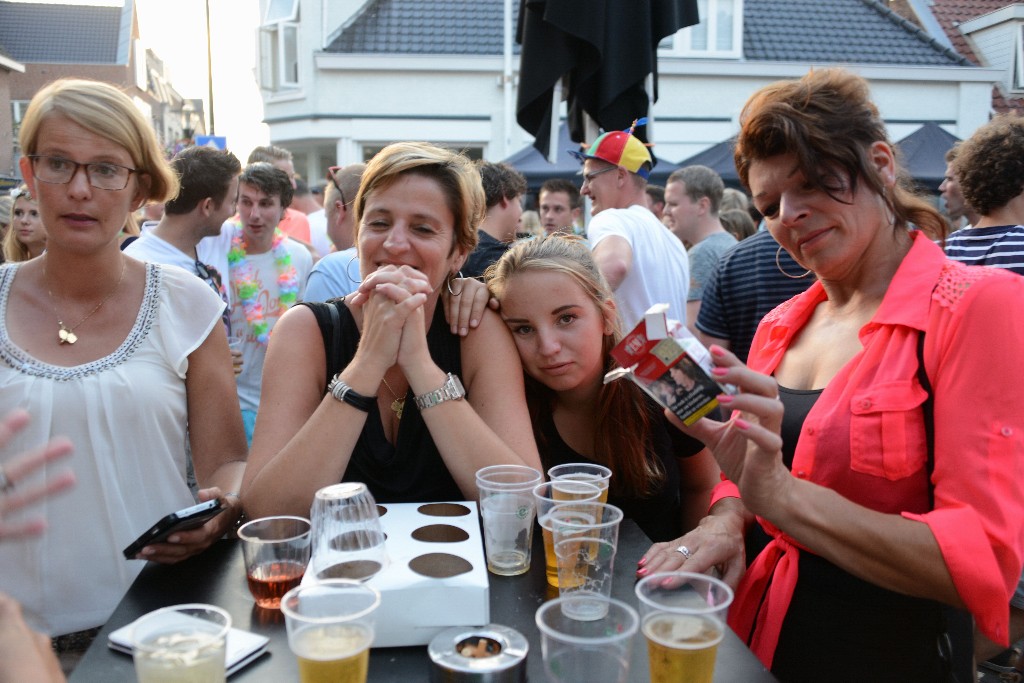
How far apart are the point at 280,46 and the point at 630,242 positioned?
14.6 meters

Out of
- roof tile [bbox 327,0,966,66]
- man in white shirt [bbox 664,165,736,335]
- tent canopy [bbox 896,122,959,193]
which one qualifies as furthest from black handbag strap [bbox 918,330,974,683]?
roof tile [bbox 327,0,966,66]

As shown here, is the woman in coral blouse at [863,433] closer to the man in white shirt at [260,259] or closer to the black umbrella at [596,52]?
the black umbrella at [596,52]

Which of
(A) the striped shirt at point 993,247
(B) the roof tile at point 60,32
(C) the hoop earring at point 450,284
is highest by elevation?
(B) the roof tile at point 60,32

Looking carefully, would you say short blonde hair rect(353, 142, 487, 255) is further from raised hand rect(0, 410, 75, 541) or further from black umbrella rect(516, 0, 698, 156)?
black umbrella rect(516, 0, 698, 156)

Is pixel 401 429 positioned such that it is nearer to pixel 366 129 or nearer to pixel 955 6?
pixel 366 129

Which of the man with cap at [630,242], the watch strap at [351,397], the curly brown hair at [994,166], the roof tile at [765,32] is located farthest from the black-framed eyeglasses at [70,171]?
the roof tile at [765,32]

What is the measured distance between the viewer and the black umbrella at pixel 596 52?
3.92m

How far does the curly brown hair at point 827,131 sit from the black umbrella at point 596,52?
2.37m

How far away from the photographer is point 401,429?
81.9 inches

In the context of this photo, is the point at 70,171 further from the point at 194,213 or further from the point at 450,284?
the point at 194,213

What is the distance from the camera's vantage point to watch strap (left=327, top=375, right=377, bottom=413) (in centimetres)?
188

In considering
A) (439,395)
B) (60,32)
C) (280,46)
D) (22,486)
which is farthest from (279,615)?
(60,32)

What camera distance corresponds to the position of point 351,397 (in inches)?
74.0

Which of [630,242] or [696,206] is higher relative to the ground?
[696,206]
